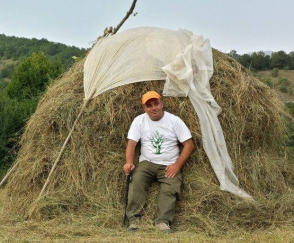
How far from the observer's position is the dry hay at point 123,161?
5.76 m

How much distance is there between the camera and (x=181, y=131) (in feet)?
19.5

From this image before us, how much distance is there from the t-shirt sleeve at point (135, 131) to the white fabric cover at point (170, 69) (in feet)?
2.22

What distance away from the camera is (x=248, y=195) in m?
5.98

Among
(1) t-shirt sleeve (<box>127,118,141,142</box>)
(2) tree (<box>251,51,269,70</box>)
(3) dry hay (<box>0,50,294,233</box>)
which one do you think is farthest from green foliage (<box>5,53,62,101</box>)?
(2) tree (<box>251,51,269,70</box>)

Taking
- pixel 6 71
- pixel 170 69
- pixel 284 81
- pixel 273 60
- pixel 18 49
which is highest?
pixel 18 49

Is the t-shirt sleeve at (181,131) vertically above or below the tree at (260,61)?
below

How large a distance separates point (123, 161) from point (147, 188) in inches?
20.5

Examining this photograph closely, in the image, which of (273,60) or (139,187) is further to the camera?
(273,60)

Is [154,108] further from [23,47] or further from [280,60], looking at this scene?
[23,47]

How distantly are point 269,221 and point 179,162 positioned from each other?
1156 mm

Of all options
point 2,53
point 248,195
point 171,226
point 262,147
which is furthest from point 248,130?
point 2,53

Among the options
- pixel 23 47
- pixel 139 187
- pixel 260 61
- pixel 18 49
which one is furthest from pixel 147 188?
pixel 18 49

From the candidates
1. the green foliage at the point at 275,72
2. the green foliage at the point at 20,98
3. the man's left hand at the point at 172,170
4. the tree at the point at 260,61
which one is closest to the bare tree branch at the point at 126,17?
the green foliage at the point at 20,98

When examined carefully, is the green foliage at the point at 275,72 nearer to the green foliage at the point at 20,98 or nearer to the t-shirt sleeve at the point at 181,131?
the green foliage at the point at 20,98
